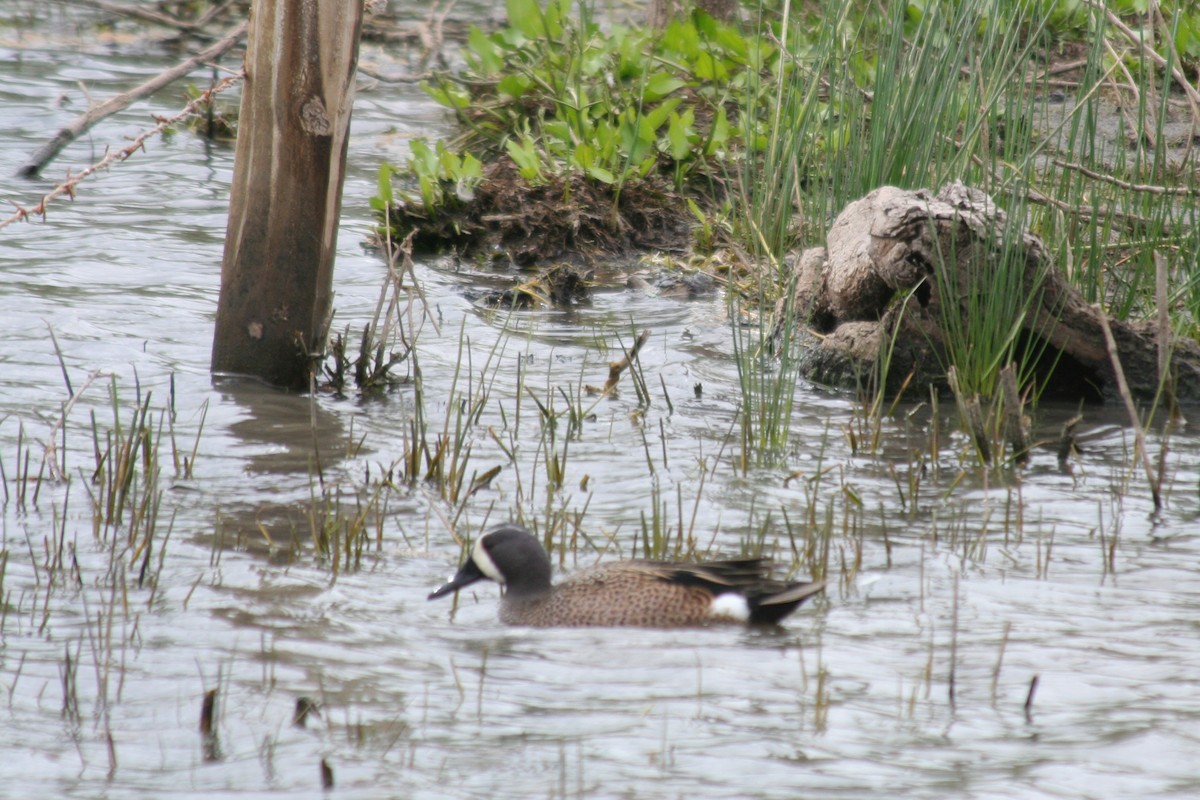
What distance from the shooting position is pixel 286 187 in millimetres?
5809

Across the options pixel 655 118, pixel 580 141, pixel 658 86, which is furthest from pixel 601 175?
pixel 658 86

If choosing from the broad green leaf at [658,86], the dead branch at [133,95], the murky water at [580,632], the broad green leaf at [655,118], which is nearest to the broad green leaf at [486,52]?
the broad green leaf at [658,86]

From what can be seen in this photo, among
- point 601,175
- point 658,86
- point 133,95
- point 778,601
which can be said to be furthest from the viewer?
point 658,86

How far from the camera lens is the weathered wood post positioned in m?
5.63

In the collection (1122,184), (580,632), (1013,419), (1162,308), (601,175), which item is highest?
(1122,184)

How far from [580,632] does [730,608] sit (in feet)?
1.33

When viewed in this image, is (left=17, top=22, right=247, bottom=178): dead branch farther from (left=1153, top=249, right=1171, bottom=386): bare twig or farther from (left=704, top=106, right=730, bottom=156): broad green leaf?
(left=704, top=106, right=730, bottom=156): broad green leaf

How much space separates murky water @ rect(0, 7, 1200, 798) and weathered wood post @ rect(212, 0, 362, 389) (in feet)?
0.77

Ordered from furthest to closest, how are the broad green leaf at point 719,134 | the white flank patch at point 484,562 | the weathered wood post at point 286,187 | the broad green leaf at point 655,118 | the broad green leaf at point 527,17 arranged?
1. the broad green leaf at point 527,17
2. the broad green leaf at point 719,134
3. the broad green leaf at point 655,118
4. the weathered wood post at point 286,187
5. the white flank patch at point 484,562

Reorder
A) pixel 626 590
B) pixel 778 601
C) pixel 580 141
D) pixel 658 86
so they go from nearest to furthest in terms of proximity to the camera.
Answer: pixel 778 601 < pixel 626 590 < pixel 580 141 < pixel 658 86

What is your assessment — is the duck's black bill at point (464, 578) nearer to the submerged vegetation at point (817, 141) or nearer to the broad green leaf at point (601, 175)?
the submerged vegetation at point (817, 141)

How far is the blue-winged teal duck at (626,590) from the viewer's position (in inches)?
156

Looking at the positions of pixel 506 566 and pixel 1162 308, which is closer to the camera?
pixel 506 566

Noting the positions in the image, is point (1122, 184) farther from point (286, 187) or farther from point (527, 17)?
point (527, 17)
